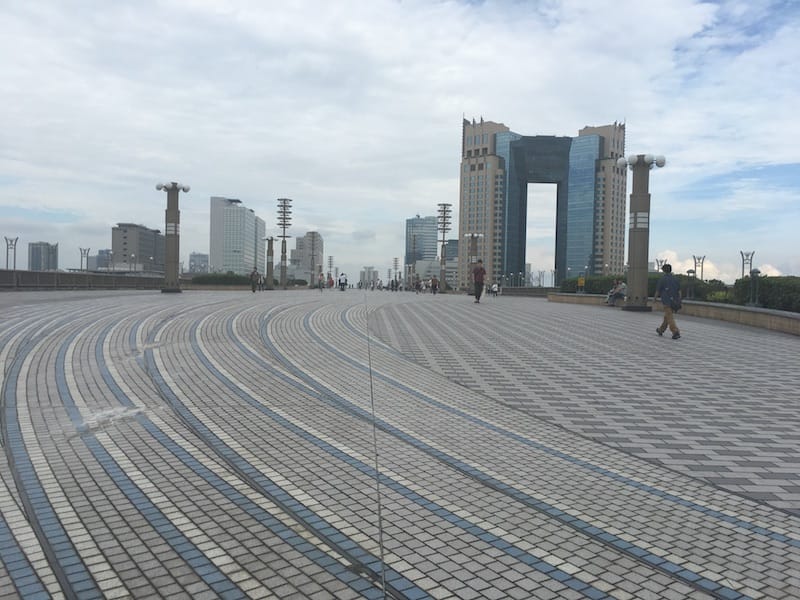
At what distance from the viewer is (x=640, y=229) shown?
2425 cm

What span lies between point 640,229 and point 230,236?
464 ft

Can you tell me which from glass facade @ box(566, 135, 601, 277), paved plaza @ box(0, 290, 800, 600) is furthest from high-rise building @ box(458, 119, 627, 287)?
paved plaza @ box(0, 290, 800, 600)

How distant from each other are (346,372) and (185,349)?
319 cm

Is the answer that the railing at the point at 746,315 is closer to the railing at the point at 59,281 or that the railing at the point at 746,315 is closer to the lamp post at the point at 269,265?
the railing at the point at 59,281

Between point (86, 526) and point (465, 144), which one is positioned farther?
point (465, 144)

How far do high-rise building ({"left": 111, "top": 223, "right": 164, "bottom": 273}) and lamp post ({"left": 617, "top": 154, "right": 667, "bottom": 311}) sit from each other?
429 ft

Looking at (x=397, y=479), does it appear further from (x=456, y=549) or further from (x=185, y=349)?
(x=185, y=349)

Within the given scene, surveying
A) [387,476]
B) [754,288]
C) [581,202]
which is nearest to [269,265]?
[754,288]

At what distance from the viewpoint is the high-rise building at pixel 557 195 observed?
134 metres

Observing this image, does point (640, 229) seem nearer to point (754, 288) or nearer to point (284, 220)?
point (754, 288)

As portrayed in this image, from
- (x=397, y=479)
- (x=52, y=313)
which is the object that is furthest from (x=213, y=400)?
(x=52, y=313)

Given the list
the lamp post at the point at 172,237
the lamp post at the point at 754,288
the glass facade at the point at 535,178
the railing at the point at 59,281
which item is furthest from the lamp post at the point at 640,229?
the glass facade at the point at 535,178

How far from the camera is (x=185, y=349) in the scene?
10828 mm

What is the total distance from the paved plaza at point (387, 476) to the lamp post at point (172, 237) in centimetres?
2350
